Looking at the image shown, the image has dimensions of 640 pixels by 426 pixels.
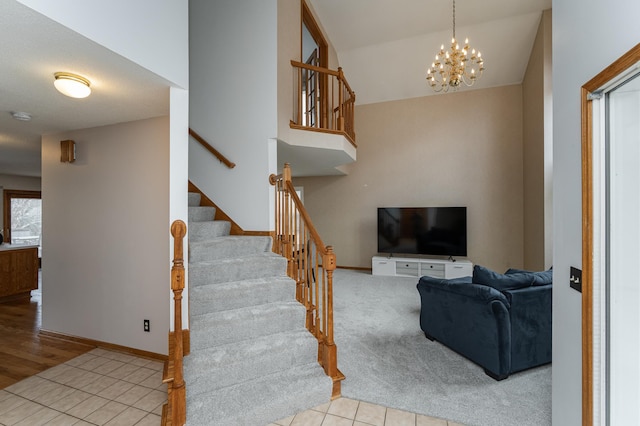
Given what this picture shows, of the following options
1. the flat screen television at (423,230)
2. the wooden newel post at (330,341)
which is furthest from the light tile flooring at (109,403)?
the flat screen television at (423,230)

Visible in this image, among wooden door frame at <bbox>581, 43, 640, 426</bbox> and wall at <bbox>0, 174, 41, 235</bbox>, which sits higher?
wall at <bbox>0, 174, 41, 235</bbox>

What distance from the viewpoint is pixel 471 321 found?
263cm

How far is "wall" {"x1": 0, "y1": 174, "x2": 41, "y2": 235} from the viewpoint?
20.4 ft

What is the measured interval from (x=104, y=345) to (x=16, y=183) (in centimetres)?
594

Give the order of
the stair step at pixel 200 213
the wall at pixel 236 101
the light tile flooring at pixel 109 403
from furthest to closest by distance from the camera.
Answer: the wall at pixel 236 101
the stair step at pixel 200 213
the light tile flooring at pixel 109 403

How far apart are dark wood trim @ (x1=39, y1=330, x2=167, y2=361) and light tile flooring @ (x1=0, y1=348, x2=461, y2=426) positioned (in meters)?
0.09

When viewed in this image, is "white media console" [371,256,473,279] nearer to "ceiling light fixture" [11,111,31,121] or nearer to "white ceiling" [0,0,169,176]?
"white ceiling" [0,0,169,176]

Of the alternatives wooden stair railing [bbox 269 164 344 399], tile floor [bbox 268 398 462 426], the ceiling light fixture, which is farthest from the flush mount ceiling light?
tile floor [bbox 268 398 462 426]

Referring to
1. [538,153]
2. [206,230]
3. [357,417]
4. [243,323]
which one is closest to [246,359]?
[243,323]

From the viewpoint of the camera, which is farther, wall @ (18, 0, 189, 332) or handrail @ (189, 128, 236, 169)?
handrail @ (189, 128, 236, 169)

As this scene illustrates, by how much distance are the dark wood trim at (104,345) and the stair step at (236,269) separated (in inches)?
37.1

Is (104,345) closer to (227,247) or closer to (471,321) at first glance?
(227,247)

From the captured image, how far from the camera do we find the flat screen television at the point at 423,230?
19.4 feet

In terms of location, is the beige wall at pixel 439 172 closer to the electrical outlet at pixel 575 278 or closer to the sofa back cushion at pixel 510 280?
the sofa back cushion at pixel 510 280
